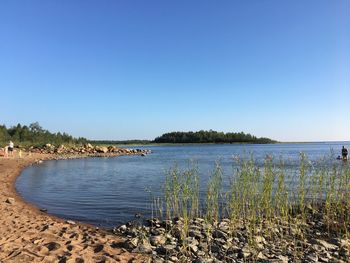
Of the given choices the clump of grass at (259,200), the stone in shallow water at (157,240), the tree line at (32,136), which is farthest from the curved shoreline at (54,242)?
the tree line at (32,136)

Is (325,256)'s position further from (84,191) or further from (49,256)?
(84,191)

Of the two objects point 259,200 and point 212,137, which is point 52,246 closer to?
point 259,200

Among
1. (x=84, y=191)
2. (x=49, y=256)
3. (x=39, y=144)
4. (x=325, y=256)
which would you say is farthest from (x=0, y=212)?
(x=39, y=144)

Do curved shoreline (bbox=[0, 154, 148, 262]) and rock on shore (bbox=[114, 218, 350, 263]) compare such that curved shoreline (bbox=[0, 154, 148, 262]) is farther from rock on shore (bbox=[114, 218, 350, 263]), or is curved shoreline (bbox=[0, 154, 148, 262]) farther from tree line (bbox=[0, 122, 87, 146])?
tree line (bbox=[0, 122, 87, 146])

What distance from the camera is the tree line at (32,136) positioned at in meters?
64.2

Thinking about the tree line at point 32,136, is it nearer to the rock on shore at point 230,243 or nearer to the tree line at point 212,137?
the rock on shore at point 230,243

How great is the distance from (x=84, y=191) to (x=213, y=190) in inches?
434

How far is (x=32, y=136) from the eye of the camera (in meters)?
69.8

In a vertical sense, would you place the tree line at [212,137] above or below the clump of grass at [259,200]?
above

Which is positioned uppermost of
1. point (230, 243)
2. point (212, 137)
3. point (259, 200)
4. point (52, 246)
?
point (212, 137)

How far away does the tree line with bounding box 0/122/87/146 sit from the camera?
6423 cm

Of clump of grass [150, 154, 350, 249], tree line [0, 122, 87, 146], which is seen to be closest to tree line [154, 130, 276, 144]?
tree line [0, 122, 87, 146]

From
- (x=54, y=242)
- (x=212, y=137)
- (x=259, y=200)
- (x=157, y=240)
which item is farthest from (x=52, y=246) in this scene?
(x=212, y=137)

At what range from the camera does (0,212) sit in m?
12.1
